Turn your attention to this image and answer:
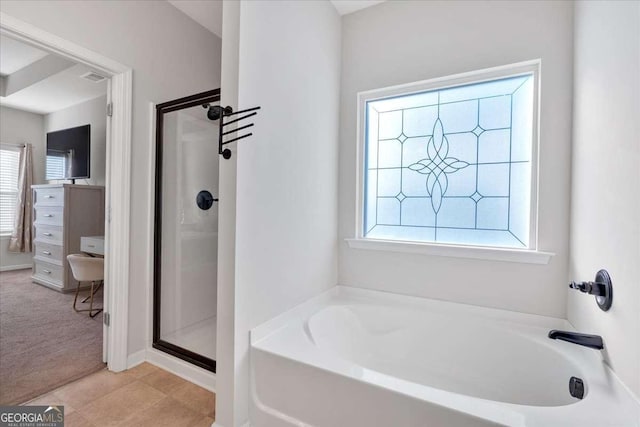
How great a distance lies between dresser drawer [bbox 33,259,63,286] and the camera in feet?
12.4

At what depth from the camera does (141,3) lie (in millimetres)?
2127

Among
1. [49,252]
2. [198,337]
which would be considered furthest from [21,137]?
[198,337]

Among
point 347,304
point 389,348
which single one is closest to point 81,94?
point 347,304

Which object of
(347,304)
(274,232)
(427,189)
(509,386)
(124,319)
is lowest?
(509,386)

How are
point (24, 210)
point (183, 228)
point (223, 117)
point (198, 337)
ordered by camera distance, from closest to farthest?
point (223, 117) < point (198, 337) < point (183, 228) < point (24, 210)

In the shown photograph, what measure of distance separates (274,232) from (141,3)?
6.64ft

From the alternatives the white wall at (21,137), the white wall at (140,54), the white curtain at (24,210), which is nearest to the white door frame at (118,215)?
the white wall at (140,54)

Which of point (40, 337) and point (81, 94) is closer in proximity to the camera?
point (40, 337)

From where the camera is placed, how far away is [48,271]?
154 inches

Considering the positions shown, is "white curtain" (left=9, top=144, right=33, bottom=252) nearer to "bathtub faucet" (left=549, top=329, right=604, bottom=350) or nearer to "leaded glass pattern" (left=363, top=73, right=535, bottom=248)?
"leaded glass pattern" (left=363, top=73, right=535, bottom=248)

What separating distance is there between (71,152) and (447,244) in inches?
198

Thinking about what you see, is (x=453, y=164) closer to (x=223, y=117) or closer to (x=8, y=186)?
(x=223, y=117)

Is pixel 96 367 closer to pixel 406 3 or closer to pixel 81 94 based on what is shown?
pixel 406 3

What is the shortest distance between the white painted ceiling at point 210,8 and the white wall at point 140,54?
0.07 meters
